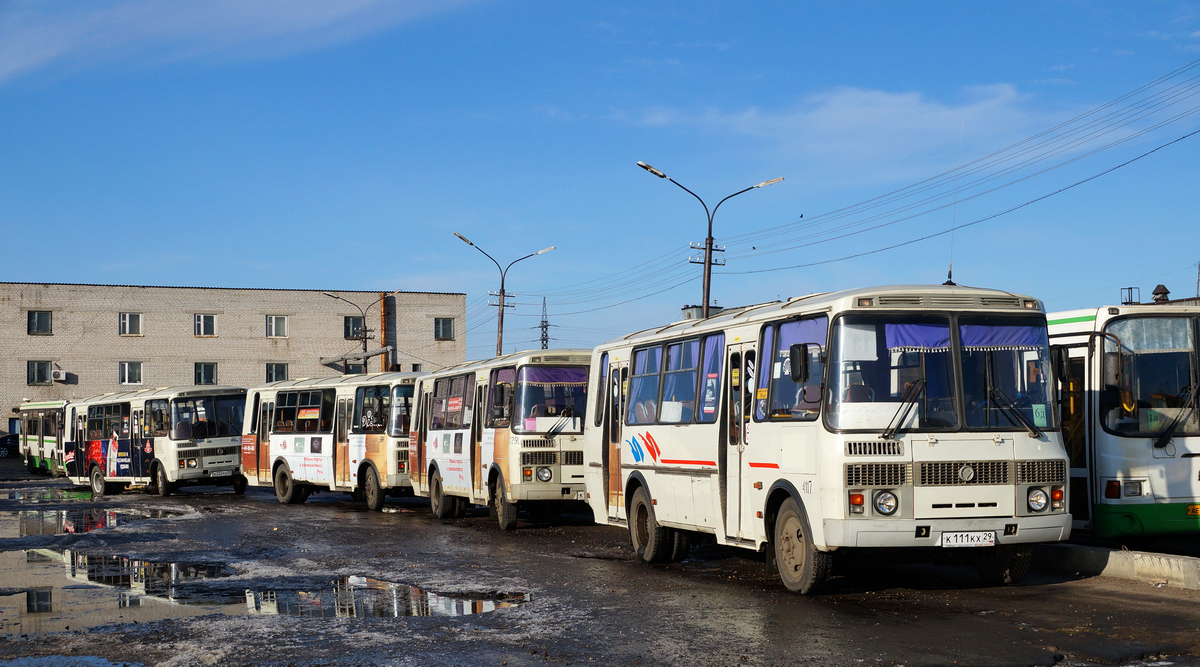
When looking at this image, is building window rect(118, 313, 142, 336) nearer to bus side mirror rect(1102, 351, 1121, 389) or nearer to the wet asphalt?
the wet asphalt

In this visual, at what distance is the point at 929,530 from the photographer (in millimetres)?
10086

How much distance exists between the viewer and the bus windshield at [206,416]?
30891 mm

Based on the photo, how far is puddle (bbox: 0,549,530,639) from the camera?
10.4 m

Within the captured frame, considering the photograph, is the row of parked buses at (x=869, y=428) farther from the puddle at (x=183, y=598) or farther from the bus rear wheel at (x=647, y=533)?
the puddle at (x=183, y=598)

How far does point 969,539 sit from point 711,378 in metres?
3.62

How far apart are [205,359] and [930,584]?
206ft

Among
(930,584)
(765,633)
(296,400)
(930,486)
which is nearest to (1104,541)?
(930,584)

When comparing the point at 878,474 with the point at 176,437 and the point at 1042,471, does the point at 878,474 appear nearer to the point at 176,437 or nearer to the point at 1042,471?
the point at 1042,471

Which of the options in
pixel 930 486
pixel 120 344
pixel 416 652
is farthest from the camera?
pixel 120 344

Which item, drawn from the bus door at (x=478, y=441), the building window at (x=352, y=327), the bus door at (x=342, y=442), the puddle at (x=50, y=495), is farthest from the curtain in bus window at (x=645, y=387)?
the building window at (x=352, y=327)

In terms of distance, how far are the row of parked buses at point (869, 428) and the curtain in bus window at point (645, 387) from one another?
0.14ft

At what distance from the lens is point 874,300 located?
33.9 ft

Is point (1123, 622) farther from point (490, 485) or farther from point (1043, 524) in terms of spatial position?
point (490, 485)

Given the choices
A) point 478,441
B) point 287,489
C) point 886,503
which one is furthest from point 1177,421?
point 287,489
